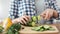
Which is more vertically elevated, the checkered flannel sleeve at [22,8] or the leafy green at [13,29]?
the checkered flannel sleeve at [22,8]

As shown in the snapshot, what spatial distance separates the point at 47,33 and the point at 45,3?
0.57 meters

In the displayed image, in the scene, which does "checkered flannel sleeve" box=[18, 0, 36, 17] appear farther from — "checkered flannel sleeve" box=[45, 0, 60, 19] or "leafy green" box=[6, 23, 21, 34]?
"leafy green" box=[6, 23, 21, 34]

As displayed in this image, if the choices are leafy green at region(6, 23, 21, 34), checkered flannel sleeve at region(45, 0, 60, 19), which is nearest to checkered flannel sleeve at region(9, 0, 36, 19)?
checkered flannel sleeve at region(45, 0, 60, 19)

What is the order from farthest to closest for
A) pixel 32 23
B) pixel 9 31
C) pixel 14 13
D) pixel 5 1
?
pixel 5 1 < pixel 14 13 < pixel 32 23 < pixel 9 31

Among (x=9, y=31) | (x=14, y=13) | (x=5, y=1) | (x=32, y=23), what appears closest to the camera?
(x=9, y=31)

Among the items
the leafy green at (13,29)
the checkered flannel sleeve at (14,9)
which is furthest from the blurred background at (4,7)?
the leafy green at (13,29)

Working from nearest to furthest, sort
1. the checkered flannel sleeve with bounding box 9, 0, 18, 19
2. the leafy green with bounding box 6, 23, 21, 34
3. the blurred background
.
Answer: the leafy green with bounding box 6, 23, 21, 34 < the checkered flannel sleeve with bounding box 9, 0, 18, 19 < the blurred background

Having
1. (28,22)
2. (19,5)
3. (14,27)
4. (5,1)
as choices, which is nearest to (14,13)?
(19,5)

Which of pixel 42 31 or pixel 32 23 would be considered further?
pixel 32 23

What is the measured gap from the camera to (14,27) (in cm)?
63

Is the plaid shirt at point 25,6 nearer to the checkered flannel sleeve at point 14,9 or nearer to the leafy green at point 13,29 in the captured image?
the checkered flannel sleeve at point 14,9

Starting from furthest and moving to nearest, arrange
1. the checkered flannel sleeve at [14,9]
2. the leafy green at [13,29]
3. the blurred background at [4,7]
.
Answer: the blurred background at [4,7] → the checkered flannel sleeve at [14,9] → the leafy green at [13,29]

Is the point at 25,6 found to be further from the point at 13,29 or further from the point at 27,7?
the point at 13,29

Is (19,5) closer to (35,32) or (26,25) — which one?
(26,25)
